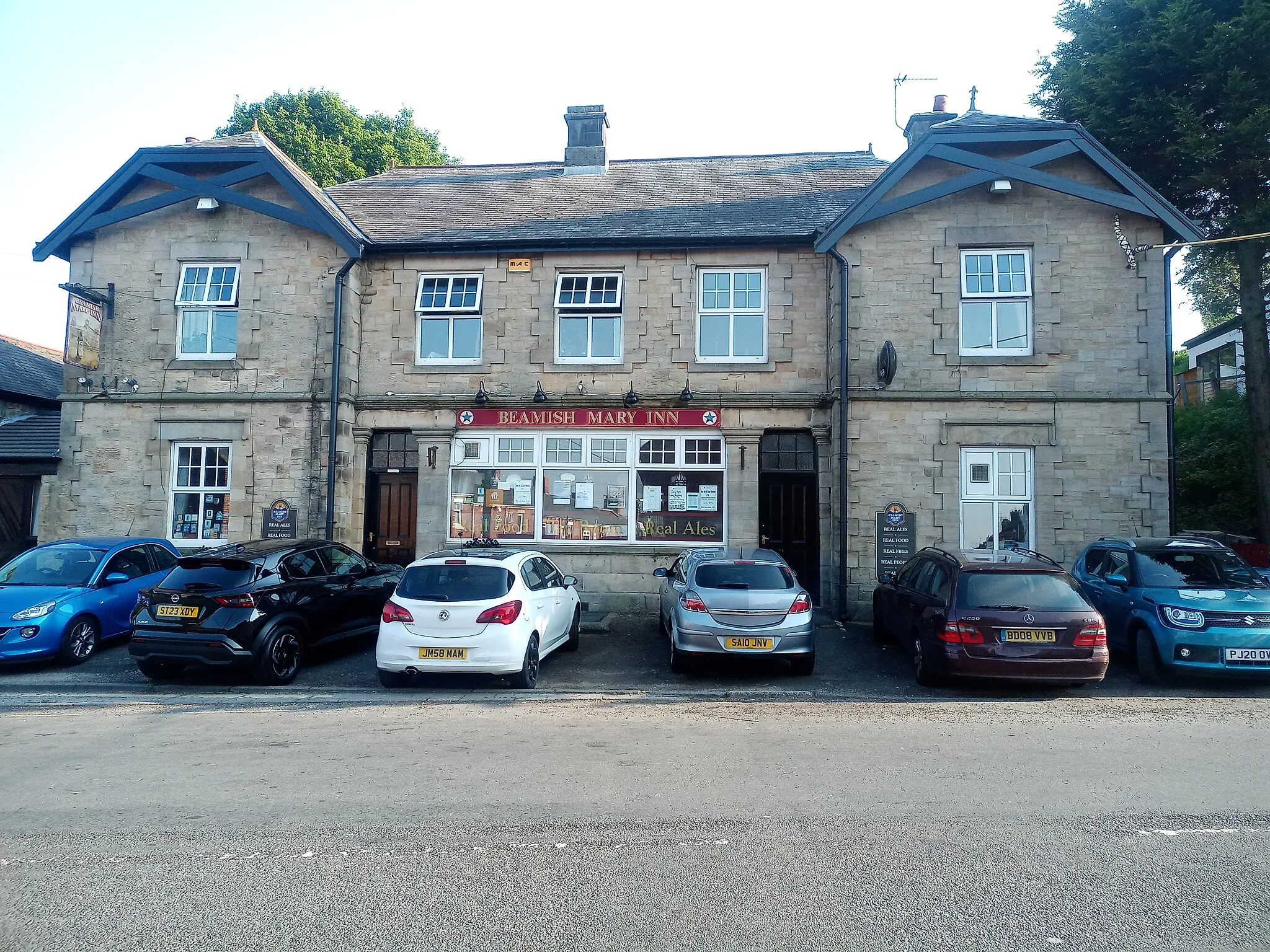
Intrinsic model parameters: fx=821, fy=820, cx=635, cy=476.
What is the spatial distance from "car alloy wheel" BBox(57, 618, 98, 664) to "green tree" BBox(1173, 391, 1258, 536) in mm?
22761

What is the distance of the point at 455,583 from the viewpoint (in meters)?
9.58

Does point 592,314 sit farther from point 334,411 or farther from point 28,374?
point 28,374

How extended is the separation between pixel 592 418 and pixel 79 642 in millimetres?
8617

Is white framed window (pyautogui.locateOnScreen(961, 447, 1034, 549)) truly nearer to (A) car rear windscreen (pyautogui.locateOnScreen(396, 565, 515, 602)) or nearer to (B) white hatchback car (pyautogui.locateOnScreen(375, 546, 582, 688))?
(B) white hatchback car (pyautogui.locateOnScreen(375, 546, 582, 688))

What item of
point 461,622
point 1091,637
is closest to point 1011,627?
point 1091,637

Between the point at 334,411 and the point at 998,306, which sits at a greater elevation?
the point at 998,306

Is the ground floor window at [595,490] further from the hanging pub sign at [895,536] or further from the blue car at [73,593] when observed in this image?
the blue car at [73,593]

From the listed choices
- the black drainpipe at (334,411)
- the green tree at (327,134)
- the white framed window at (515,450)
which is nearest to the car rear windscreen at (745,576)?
the white framed window at (515,450)

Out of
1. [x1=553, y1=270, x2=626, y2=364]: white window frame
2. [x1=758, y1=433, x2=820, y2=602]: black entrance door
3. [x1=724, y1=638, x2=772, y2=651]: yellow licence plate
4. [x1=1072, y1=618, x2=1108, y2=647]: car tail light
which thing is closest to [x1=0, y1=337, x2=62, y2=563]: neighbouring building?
[x1=553, y1=270, x2=626, y2=364]: white window frame

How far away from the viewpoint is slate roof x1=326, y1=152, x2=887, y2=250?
15648 mm

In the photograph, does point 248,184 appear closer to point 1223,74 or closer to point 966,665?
point 966,665

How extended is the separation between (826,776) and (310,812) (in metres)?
3.66

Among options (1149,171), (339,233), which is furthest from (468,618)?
(1149,171)

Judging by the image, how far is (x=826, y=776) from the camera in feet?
20.3
